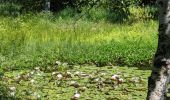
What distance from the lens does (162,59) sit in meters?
4.46

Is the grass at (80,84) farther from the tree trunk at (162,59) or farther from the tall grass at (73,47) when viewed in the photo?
the tree trunk at (162,59)

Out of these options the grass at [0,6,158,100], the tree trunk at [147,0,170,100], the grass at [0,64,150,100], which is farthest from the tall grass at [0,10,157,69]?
the tree trunk at [147,0,170,100]

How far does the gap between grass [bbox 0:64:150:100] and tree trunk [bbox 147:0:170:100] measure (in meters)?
3.12

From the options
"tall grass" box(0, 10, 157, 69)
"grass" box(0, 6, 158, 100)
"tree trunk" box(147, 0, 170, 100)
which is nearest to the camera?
"tree trunk" box(147, 0, 170, 100)

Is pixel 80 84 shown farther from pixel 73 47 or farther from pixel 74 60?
pixel 73 47

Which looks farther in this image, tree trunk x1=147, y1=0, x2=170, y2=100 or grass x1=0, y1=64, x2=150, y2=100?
grass x1=0, y1=64, x2=150, y2=100

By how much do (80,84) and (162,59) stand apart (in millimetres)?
4713

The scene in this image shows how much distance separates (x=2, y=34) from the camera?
43.8 ft

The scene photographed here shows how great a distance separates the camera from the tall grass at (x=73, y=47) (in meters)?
11.8

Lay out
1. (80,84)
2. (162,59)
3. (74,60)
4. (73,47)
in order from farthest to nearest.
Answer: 1. (73,47)
2. (74,60)
3. (80,84)
4. (162,59)

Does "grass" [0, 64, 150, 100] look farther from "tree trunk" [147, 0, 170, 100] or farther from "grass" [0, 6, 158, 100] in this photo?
"tree trunk" [147, 0, 170, 100]

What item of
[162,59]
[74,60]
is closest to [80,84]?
[74,60]

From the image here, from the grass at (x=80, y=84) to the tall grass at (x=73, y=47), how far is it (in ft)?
3.57

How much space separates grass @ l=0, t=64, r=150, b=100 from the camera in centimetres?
819
